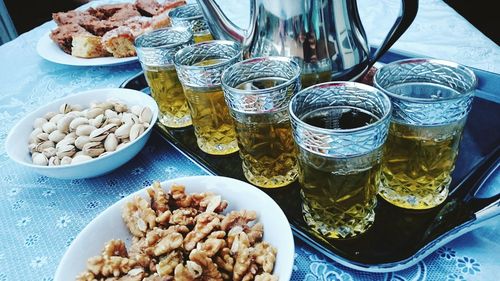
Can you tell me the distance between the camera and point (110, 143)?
51 cm

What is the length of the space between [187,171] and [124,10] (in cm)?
60

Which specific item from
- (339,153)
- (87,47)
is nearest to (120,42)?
(87,47)

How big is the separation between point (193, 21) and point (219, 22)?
116mm

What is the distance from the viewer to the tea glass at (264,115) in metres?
0.40

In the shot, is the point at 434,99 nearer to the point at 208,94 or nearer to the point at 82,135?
the point at 208,94

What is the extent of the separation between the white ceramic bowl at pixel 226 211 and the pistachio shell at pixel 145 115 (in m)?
0.15

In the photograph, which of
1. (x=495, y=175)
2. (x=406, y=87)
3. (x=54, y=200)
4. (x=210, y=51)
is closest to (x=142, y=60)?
(x=210, y=51)

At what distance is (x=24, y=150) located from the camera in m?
0.54

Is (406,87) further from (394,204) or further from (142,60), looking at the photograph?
(142,60)

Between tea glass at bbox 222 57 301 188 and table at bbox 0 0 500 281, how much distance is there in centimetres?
9

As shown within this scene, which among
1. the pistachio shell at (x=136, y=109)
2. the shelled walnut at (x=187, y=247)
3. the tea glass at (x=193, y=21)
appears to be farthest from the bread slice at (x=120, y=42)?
the shelled walnut at (x=187, y=247)

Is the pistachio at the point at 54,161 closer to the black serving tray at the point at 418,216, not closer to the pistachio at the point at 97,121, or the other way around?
the pistachio at the point at 97,121

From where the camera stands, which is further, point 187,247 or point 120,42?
point 120,42

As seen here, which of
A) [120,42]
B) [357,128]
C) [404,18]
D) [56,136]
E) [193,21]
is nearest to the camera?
[357,128]
